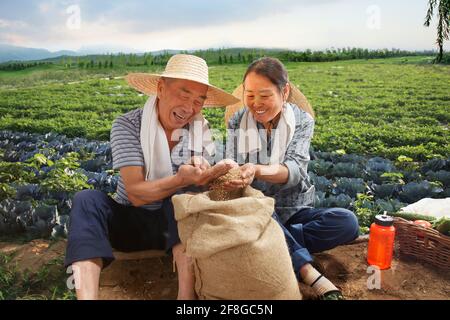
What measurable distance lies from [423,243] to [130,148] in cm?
164

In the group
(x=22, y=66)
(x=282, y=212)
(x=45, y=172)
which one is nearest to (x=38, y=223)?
(x=45, y=172)

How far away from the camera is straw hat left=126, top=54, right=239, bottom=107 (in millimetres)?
1988

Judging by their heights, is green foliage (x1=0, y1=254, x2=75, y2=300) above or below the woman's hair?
below

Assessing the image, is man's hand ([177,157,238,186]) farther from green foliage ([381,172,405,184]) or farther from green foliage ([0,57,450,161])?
green foliage ([0,57,450,161])

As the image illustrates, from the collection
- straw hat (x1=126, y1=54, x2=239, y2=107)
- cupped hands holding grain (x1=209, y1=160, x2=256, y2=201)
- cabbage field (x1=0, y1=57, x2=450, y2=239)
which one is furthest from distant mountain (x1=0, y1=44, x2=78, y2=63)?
cupped hands holding grain (x1=209, y1=160, x2=256, y2=201)

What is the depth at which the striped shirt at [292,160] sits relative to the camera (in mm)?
2207

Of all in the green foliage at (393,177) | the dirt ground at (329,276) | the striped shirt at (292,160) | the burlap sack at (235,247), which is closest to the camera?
the burlap sack at (235,247)

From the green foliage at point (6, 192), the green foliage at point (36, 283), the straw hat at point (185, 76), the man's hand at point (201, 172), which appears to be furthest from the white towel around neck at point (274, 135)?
the green foliage at point (6, 192)

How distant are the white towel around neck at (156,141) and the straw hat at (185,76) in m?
0.17

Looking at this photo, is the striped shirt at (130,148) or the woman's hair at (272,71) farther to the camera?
the woman's hair at (272,71)

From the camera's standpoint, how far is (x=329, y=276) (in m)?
2.28

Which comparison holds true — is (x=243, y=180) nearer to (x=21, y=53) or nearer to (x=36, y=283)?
(x=36, y=283)

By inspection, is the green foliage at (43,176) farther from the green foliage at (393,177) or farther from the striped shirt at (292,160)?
the green foliage at (393,177)

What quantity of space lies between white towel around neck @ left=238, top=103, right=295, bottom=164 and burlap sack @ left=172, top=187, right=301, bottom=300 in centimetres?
53
